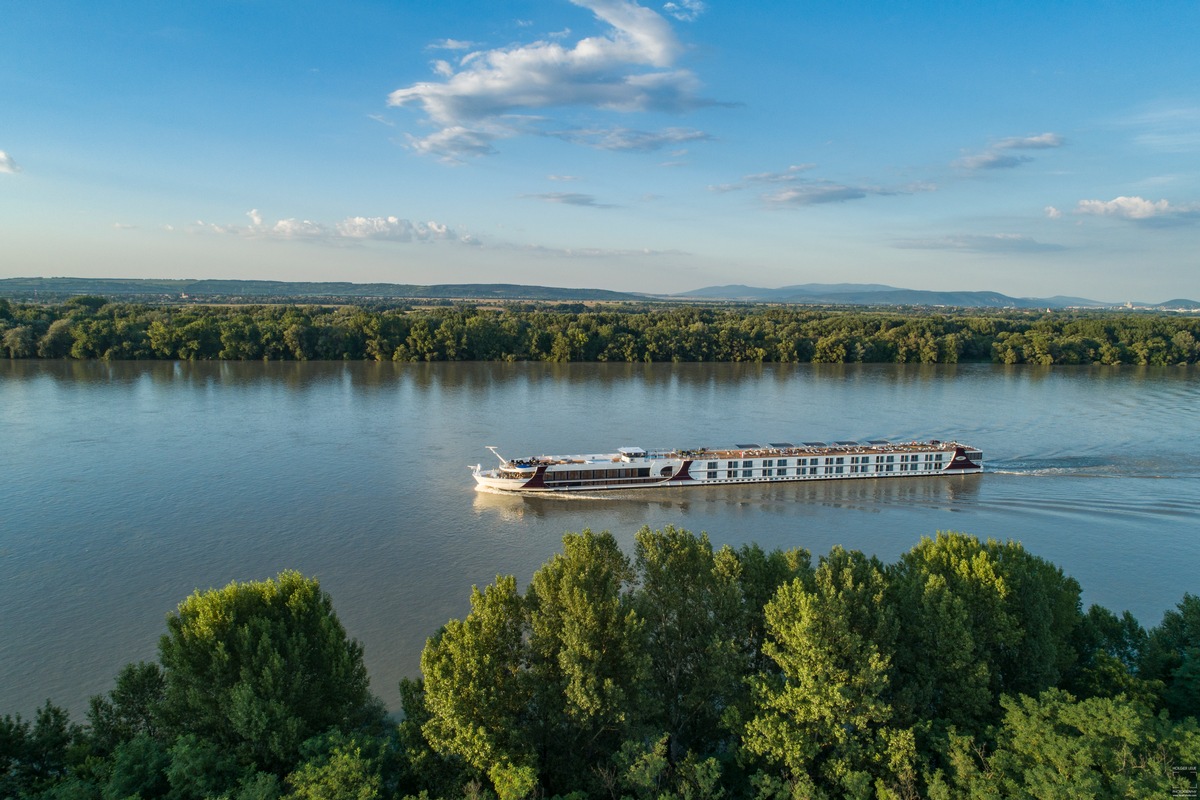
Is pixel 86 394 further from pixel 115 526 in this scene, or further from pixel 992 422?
pixel 992 422

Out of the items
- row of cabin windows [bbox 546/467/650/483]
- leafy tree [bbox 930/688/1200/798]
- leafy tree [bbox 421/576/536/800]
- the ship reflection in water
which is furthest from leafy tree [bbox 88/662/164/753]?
row of cabin windows [bbox 546/467/650/483]

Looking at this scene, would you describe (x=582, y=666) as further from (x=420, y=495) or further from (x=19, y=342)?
(x=19, y=342)

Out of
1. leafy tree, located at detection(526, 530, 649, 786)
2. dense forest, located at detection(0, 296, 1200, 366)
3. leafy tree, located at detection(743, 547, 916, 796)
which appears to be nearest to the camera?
leafy tree, located at detection(743, 547, 916, 796)

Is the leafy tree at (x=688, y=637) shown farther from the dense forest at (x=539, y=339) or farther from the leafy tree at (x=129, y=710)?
the dense forest at (x=539, y=339)

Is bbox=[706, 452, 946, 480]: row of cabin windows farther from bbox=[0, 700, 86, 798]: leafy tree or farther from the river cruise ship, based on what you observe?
bbox=[0, 700, 86, 798]: leafy tree

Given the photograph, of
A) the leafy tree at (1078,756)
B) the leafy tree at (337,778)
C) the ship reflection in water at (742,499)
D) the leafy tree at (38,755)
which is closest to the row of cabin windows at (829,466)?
the ship reflection in water at (742,499)

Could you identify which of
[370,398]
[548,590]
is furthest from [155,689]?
[370,398]
